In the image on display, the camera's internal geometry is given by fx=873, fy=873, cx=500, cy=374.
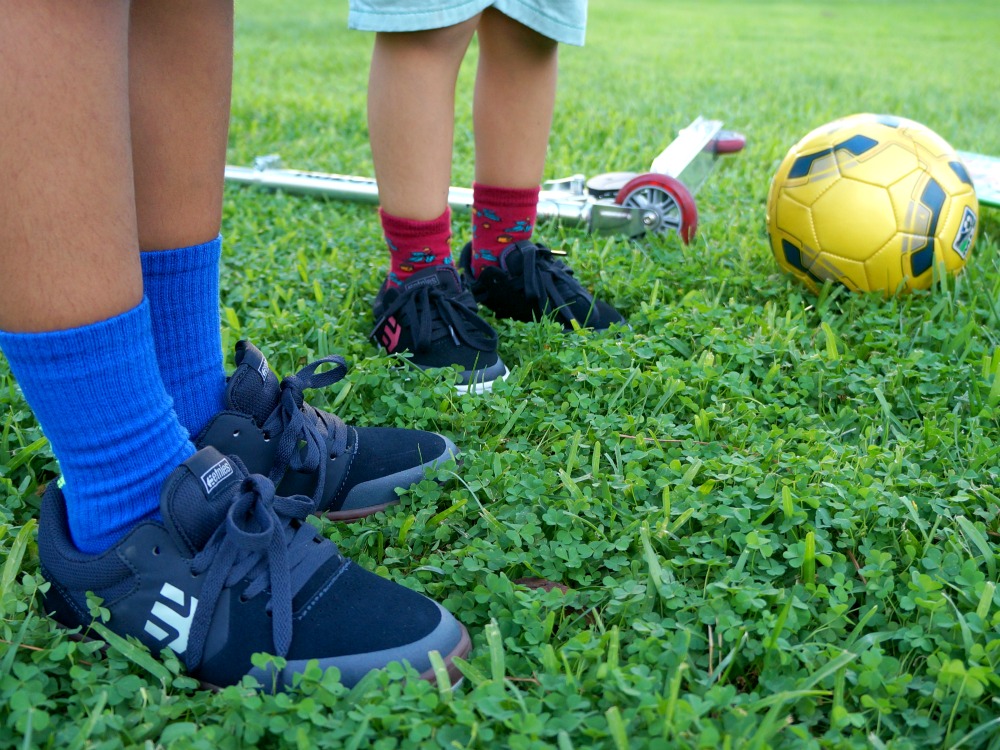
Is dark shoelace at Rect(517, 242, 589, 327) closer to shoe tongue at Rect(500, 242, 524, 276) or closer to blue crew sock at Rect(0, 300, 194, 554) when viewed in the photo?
shoe tongue at Rect(500, 242, 524, 276)

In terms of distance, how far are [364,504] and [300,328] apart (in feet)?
2.39

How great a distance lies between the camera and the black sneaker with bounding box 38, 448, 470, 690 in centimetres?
103

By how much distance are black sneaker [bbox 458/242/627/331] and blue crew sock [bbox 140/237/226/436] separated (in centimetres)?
83

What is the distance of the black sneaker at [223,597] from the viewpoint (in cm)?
103

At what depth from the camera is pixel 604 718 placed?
0.96 m

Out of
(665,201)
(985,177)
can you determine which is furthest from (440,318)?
(985,177)

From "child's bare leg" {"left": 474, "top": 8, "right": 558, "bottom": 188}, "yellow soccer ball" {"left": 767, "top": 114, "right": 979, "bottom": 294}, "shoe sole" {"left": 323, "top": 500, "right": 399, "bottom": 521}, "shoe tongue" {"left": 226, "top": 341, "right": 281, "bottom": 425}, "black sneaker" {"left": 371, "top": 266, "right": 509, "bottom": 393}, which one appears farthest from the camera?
"yellow soccer ball" {"left": 767, "top": 114, "right": 979, "bottom": 294}

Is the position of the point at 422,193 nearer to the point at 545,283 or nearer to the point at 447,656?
the point at 545,283

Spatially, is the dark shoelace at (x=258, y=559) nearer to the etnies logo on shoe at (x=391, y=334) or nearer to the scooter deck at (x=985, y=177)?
the etnies logo on shoe at (x=391, y=334)

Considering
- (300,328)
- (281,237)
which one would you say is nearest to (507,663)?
Answer: (300,328)

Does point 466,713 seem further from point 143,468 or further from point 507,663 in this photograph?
point 143,468

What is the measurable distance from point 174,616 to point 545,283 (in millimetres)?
1164

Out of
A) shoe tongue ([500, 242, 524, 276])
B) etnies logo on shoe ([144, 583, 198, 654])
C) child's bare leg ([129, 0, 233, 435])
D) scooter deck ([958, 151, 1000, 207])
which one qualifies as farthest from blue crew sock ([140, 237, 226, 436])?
scooter deck ([958, 151, 1000, 207])

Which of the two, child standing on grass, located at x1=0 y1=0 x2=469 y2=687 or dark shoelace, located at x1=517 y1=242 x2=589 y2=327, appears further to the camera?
dark shoelace, located at x1=517 y1=242 x2=589 y2=327
